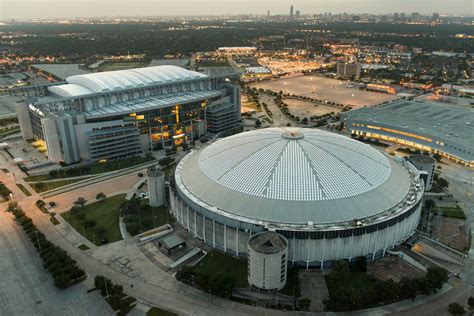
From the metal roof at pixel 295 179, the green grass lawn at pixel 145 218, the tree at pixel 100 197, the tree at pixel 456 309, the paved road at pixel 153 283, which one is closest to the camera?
the tree at pixel 456 309

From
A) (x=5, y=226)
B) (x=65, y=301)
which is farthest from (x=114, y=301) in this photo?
(x=5, y=226)

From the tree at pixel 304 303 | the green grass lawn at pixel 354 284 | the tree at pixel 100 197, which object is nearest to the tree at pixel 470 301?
the green grass lawn at pixel 354 284

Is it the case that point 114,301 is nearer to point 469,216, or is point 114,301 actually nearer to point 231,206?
point 231,206

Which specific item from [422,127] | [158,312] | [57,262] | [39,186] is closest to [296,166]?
[158,312]

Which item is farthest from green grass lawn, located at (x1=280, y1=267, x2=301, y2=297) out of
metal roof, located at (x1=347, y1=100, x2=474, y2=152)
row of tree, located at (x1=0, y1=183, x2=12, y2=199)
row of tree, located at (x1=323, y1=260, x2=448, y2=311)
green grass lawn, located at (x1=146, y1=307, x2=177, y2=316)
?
metal roof, located at (x1=347, y1=100, x2=474, y2=152)

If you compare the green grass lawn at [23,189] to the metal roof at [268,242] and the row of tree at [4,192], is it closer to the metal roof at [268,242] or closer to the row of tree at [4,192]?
the row of tree at [4,192]

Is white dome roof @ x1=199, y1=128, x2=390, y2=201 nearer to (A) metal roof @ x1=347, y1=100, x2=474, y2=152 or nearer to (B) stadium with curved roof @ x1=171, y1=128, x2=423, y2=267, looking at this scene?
(B) stadium with curved roof @ x1=171, y1=128, x2=423, y2=267
